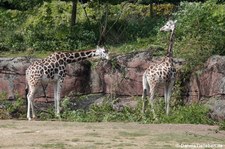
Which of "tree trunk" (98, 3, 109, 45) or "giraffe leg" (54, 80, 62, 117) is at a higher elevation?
"tree trunk" (98, 3, 109, 45)

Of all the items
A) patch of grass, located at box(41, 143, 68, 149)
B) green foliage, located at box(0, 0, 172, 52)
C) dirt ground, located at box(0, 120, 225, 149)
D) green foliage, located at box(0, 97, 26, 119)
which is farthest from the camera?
green foliage, located at box(0, 0, 172, 52)

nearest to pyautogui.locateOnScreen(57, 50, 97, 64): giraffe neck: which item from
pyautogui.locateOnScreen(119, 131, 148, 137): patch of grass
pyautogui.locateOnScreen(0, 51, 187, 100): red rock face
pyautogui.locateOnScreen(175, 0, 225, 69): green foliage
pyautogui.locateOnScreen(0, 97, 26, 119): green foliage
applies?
pyautogui.locateOnScreen(0, 51, 187, 100): red rock face

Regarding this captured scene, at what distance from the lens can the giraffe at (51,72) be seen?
17312mm

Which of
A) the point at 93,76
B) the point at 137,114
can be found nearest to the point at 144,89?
the point at 137,114

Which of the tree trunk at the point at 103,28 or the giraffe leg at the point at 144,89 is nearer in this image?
the giraffe leg at the point at 144,89

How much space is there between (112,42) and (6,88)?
188 inches

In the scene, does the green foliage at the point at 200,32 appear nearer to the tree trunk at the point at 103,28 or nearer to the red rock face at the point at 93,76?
the red rock face at the point at 93,76

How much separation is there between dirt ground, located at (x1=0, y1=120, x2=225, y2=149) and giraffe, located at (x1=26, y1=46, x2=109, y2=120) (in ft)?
10.3

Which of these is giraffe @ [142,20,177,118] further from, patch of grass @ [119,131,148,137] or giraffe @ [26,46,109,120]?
patch of grass @ [119,131,148,137]

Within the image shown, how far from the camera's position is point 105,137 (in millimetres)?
11711

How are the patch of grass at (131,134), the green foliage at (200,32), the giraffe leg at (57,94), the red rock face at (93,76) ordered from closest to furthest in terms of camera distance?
the patch of grass at (131,134)
the giraffe leg at (57,94)
the green foliage at (200,32)
the red rock face at (93,76)

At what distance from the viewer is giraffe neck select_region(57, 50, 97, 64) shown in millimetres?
17959

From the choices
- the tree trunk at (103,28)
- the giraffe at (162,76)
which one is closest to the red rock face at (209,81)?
the giraffe at (162,76)

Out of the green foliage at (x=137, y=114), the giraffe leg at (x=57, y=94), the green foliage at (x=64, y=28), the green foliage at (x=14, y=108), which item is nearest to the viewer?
the green foliage at (x=137, y=114)
